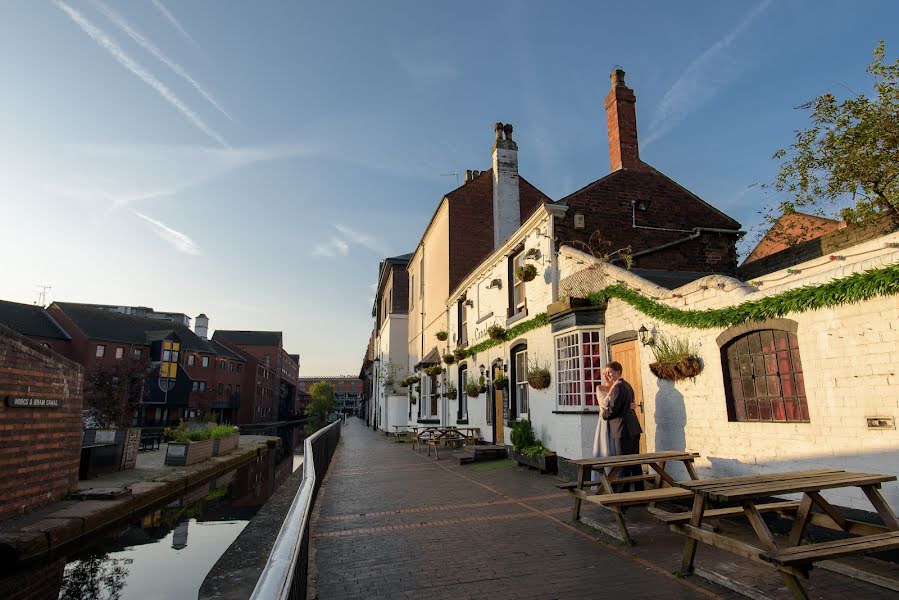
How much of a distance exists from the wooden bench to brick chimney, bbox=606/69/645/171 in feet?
41.2

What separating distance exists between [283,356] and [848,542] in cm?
9439

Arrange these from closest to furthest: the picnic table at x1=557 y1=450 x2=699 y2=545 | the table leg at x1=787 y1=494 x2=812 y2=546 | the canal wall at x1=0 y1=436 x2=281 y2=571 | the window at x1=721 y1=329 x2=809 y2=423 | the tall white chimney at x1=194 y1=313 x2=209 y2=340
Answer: the table leg at x1=787 y1=494 x2=812 y2=546 < the picnic table at x1=557 y1=450 x2=699 y2=545 < the window at x1=721 y1=329 x2=809 y2=423 < the canal wall at x1=0 y1=436 x2=281 y2=571 < the tall white chimney at x1=194 y1=313 x2=209 y2=340

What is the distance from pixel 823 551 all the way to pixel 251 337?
3423 inches

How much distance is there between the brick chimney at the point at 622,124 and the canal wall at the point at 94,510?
14403 mm

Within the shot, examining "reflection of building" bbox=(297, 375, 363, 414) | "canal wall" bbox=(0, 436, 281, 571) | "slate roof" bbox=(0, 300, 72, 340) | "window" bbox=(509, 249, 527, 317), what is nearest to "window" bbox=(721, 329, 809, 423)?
"window" bbox=(509, 249, 527, 317)

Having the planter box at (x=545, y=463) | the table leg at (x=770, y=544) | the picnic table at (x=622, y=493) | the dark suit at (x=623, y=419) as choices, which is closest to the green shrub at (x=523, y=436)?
the planter box at (x=545, y=463)

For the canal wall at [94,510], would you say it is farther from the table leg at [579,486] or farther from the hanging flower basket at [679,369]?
the hanging flower basket at [679,369]

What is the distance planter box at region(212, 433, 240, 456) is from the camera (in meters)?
19.4

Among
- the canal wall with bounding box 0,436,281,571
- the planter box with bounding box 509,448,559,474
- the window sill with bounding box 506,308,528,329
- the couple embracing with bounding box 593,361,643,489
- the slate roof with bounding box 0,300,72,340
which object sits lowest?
the canal wall with bounding box 0,436,281,571

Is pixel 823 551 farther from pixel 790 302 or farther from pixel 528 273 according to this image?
pixel 528 273

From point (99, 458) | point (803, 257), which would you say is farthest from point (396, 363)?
point (803, 257)

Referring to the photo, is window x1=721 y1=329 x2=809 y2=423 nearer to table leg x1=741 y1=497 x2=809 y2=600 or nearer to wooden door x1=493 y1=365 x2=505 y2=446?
table leg x1=741 y1=497 x2=809 y2=600

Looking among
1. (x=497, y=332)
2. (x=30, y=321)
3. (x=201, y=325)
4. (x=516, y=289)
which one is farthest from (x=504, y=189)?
(x=201, y=325)

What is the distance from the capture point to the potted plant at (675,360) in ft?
24.5
